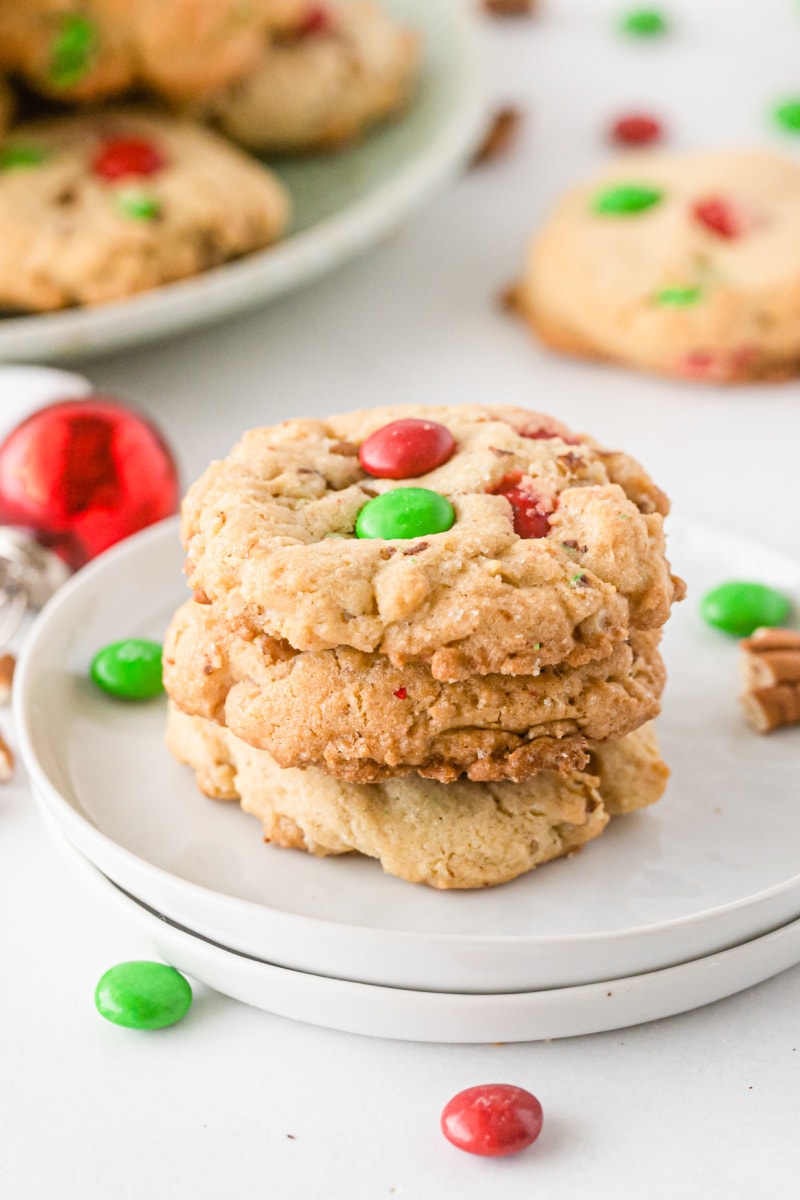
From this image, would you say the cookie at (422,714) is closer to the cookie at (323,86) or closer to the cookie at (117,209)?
the cookie at (117,209)

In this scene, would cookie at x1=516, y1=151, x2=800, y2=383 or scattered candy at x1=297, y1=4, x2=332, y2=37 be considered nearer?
cookie at x1=516, y1=151, x2=800, y2=383

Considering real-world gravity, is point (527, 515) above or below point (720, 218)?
above

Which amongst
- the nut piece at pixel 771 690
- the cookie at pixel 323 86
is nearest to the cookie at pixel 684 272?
the cookie at pixel 323 86

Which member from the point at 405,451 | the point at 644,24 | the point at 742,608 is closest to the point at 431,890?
the point at 405,451

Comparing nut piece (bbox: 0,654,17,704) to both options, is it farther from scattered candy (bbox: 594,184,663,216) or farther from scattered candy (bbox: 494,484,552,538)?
scattered candy (bbox: 594,184,663,216)

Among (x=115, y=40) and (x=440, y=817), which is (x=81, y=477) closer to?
(x=440, y=817)

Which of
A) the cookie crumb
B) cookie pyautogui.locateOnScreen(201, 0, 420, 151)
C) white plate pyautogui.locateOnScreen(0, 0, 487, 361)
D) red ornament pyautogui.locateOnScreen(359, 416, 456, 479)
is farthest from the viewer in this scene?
the cookie crumb

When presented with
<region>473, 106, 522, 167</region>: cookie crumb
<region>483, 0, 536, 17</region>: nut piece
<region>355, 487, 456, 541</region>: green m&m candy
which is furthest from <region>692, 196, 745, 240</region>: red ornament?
<region>483, 0, 536, 17</region>: nut piece
